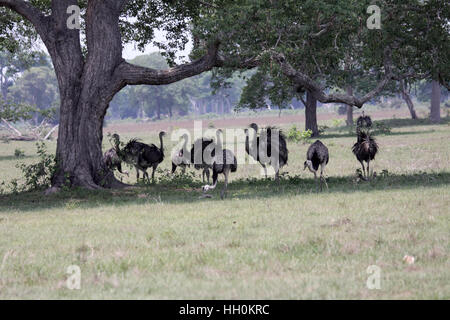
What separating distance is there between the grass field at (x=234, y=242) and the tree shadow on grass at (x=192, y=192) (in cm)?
6

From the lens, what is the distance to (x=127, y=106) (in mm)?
167750

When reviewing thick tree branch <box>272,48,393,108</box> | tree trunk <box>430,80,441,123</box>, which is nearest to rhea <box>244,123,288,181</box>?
thick tree branch <box>272,48,393,108</box>

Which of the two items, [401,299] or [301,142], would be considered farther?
[301,142]

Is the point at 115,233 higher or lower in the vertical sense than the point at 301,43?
lower

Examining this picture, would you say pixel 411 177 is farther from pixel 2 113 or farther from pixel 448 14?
pixel 2 113

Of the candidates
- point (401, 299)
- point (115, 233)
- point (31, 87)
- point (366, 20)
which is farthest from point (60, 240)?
point (31, 87)

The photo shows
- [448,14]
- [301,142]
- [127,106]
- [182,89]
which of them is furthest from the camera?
[127,106]

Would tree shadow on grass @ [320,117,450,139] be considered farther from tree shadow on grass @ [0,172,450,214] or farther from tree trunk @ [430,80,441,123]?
tree shadow on grass @ [0,172,450,214]

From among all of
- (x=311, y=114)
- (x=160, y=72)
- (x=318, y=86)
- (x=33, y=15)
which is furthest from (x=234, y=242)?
(x=311, y=114)

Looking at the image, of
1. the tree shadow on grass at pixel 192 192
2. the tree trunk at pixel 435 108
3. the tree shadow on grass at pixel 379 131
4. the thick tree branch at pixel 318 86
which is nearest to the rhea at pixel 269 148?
the tree shadow on grass at pixel 192 192

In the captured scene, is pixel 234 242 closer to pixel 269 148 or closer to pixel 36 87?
pixel 269 148

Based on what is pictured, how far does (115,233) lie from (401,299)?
6001 mm

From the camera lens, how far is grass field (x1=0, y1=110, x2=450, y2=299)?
7.29 m
